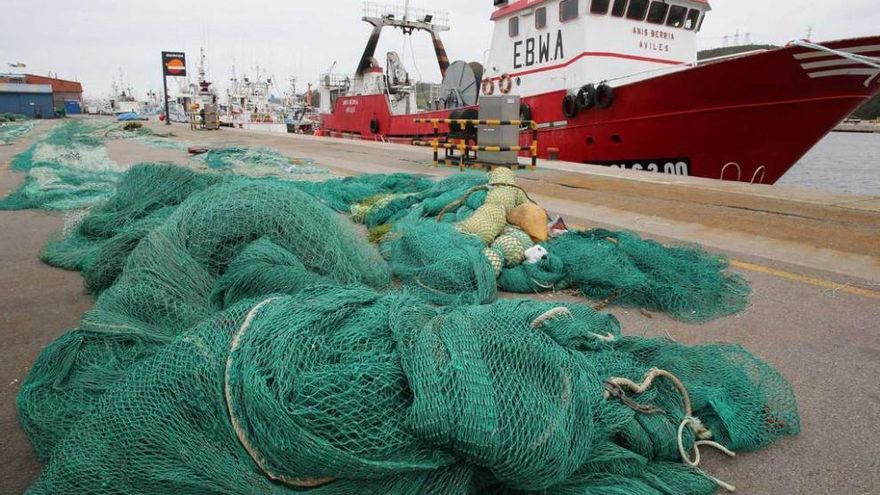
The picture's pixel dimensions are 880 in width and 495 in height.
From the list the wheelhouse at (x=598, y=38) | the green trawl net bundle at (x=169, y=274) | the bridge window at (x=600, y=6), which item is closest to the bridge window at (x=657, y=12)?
the wheelhouse at (x=598, y=38)

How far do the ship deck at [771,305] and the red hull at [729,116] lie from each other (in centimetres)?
238

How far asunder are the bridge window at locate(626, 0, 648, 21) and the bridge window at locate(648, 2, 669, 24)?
0.17 m

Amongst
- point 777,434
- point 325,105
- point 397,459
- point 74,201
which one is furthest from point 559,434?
point 325,105

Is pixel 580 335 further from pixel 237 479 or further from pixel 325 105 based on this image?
pixel 325 105

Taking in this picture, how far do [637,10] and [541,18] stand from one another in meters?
2.49

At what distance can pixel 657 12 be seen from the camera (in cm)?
1428

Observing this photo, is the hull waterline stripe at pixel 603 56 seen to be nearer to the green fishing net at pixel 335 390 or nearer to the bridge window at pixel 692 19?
the bridge window at pixel 692 19

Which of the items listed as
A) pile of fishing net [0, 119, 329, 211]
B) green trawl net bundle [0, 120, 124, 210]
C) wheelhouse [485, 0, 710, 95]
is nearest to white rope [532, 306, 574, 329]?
pile of fishing net [0, 119, 329, 211]

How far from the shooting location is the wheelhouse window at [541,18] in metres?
14.8

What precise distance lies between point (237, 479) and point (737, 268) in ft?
13.8

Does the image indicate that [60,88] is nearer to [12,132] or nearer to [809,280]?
[12,132]

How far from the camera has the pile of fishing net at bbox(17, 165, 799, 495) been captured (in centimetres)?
158

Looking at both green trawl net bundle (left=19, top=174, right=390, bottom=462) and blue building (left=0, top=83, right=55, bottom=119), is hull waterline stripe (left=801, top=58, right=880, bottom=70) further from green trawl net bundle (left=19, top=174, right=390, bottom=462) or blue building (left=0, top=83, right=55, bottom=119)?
blue building (left=0, top=83, right=55, bottom=119)

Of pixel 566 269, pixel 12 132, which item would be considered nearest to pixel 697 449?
pixel 566 269
